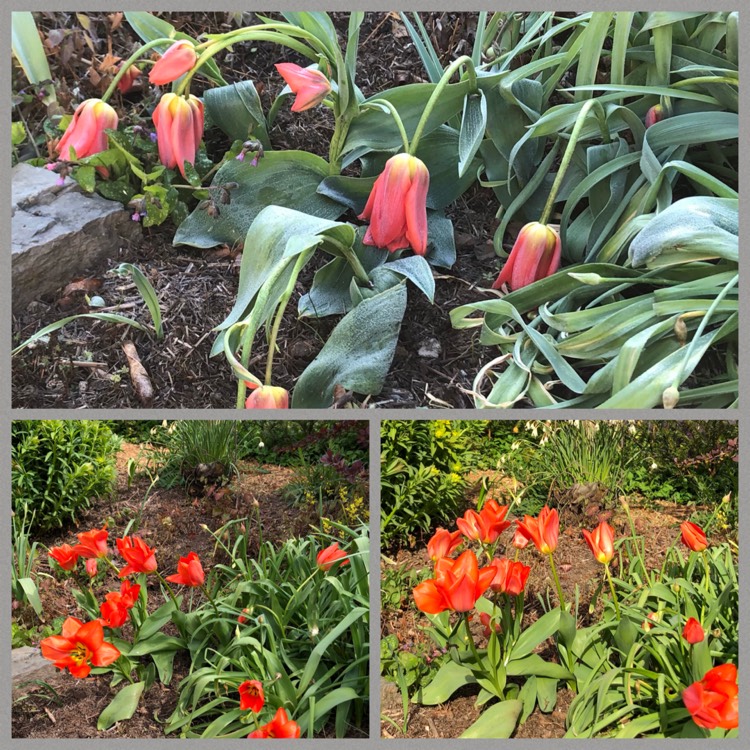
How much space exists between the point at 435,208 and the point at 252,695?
91 centimetres

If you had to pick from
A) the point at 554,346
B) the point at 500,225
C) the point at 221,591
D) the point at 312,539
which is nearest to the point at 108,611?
the point at 221,591

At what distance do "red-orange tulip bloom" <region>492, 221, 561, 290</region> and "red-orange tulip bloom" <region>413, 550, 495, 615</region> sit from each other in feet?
1.73

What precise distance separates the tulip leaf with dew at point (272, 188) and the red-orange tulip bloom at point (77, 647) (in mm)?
716

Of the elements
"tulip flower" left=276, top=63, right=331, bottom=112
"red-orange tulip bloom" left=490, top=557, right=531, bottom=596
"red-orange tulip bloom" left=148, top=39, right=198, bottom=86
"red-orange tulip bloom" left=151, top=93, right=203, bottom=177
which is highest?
"red-orange tulip bloom" left=148, top=39, right=198, bottom=86

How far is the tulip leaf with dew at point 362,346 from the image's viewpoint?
137cm

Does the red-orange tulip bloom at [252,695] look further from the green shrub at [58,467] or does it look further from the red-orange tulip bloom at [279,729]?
the green shrub at [58,467]

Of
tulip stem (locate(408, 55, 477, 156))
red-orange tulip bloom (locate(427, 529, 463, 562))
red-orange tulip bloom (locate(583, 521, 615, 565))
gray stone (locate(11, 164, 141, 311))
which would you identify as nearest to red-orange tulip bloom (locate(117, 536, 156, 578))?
red-orange tulip bloom (locate(427, 529, 463, 562))

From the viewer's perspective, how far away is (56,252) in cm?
153

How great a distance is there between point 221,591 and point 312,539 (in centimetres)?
17

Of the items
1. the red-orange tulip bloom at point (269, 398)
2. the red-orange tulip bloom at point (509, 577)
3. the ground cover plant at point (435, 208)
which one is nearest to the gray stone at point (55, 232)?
the ground cover plant at point (435, 208)

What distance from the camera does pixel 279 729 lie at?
1.13 meters

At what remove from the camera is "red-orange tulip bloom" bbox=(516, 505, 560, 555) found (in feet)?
3.92

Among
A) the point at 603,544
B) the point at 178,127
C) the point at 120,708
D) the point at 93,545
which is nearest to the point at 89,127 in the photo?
the point at 178,127

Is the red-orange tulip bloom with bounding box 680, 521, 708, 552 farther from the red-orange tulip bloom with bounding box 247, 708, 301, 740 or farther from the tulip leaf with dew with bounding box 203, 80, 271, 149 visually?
the tulip leaf with dew with bounding box 203, 80, 271, 149
